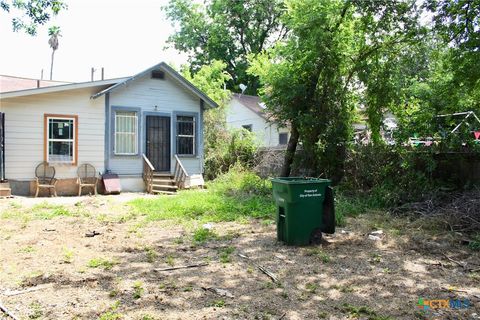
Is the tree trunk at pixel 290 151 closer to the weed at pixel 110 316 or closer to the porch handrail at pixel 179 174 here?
the porch handrail at pixel 179 174

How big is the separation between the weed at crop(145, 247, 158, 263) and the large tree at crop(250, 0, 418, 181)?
6904 millimetres

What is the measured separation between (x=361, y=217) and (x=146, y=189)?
809 cm

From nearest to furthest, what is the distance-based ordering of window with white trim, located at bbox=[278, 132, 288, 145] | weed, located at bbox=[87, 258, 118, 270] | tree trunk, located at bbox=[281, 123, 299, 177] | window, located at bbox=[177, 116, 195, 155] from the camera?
weed, located at bbox=[87, 258, 118, 270]
tree trunk, located at bbox=[281, 123, 299, 177]
window, located at bbox=[177, 116, 195, 155]
window with white trim, located at bbox=[278, 132, 288, 145]

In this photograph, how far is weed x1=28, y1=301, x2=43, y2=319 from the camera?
354 cm

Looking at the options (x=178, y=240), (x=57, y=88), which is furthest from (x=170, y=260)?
(x=57, y=88)

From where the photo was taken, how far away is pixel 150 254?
562 centimetres

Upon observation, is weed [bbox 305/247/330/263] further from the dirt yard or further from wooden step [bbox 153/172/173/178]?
wooden step [bbox 153/172/173/178]

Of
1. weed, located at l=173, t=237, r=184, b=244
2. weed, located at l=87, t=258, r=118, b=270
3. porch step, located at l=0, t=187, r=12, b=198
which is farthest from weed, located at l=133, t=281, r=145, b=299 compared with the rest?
porch step, located at l=0, t=187, r=12, b=198

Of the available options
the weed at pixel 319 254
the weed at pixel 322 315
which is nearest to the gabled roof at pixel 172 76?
the weed at pixel 319 254

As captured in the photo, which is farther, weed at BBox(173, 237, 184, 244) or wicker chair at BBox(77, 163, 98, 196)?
wicker chair at BBox(77, 163, 98, 196)

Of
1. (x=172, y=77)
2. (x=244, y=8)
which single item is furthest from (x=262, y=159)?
(x=244, y=8)

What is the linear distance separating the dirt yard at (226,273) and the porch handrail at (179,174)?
21.0ft

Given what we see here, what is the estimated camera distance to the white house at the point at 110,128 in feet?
39.9

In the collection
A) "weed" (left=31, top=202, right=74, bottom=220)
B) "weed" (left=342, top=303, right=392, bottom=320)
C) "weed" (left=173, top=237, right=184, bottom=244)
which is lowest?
"weed" (left=342, top=303, right=392, bottom=320)
